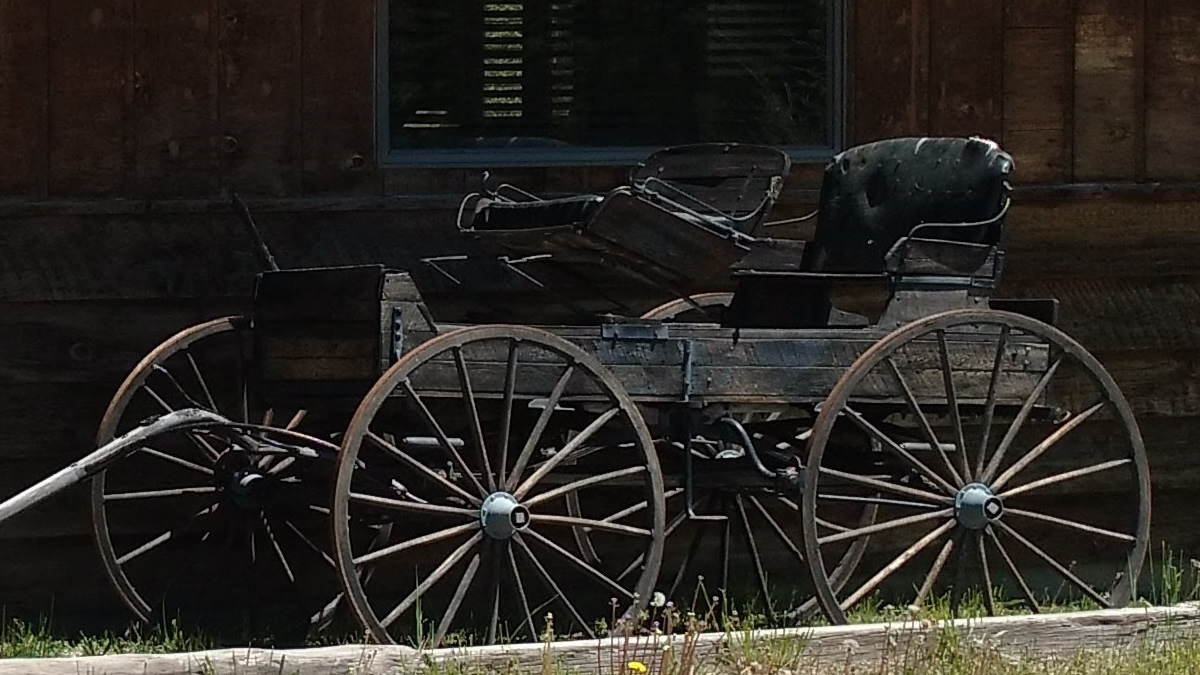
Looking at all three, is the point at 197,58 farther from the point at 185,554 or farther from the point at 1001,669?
the point at 1001,669

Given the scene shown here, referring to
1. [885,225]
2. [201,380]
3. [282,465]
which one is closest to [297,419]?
[282,465]

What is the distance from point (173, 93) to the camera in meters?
6.42

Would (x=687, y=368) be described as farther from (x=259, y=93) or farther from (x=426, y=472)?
(x=259, y=93)

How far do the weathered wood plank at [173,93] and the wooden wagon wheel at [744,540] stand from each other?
1613 millimetres

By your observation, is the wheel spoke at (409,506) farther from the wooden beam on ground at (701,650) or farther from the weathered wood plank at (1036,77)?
the weathered wood plank at (1036,77)

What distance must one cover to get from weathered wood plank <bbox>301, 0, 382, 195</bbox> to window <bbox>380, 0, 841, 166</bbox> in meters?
0.10

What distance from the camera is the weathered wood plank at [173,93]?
21.0ft

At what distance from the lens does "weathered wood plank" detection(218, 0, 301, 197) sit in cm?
643

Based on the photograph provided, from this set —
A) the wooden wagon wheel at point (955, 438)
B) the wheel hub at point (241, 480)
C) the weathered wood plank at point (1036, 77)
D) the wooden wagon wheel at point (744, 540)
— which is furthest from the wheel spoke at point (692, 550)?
the weathered wood plank at point (1036, 77)

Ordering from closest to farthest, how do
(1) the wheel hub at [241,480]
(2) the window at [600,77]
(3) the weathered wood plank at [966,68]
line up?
1. (1) the wheel hub at [241,480]
2. (2) the window at [600,77]
3. (3) the weathered wood plank at [966,68]

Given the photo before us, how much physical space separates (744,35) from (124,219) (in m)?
2.23

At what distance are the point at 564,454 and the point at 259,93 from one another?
1.93 metres

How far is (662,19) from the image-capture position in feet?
22.3

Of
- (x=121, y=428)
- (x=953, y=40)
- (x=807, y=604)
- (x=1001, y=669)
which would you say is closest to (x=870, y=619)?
(x=807, y=604)
